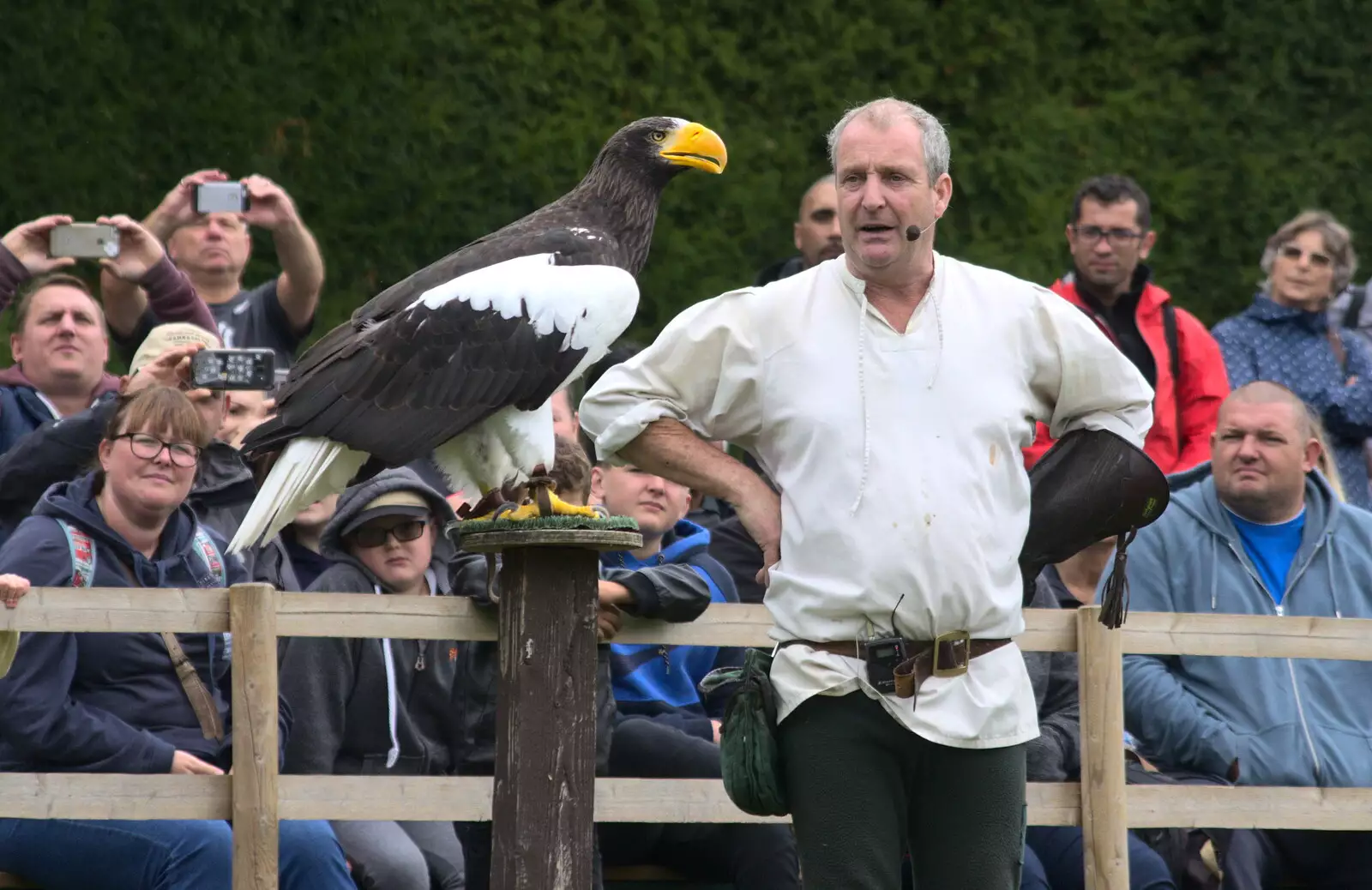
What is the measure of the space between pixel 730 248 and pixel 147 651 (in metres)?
4.04

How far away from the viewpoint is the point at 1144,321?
291 inches

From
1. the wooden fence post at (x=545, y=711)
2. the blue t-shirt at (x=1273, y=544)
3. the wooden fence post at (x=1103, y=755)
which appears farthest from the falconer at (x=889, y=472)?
the blue t-shirt at (x=1273, y=544)

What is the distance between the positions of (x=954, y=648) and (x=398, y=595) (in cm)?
188

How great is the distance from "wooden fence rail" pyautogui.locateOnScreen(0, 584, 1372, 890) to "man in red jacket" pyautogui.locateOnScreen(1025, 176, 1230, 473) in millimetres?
1872

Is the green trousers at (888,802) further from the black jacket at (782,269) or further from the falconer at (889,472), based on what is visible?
the black jacket at (782,269)

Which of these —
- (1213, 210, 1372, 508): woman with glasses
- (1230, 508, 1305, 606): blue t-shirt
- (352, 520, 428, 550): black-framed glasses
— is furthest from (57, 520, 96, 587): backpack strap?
(1213, 210, 1372, 508): woman with glasses

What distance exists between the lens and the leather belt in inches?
136

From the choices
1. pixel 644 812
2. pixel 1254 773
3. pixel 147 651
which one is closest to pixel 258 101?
pixel 147 651

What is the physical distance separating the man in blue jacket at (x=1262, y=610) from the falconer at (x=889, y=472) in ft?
7.35

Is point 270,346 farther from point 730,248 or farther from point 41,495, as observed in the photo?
point 730,248

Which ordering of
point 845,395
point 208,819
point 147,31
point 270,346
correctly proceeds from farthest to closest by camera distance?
point 147,31 → point 270,346 → point 208,819 → point 845,395

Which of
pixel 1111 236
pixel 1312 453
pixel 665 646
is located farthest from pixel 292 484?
pixel 1111 236

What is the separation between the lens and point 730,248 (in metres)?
8.62

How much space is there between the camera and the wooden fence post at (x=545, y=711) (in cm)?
433
